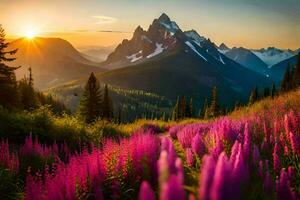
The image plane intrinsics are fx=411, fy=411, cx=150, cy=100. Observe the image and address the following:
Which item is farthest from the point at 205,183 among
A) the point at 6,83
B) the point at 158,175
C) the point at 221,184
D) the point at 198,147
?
the point at 6,83

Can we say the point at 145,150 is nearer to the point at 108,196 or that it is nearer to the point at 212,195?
the point at 108,196

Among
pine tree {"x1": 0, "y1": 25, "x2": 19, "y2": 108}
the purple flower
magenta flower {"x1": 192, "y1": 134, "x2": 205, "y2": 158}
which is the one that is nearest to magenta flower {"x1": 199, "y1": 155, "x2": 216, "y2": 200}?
the purple flower

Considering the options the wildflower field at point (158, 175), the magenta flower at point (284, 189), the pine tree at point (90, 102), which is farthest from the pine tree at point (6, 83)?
the magenta flower at point (284, 189)

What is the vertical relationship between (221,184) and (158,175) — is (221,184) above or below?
above

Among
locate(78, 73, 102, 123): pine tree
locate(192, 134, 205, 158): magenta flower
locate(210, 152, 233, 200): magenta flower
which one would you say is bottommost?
locate(78, 73, 102, 123): pine tree

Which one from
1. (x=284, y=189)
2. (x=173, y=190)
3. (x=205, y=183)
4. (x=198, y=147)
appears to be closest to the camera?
(x=173, y=190)

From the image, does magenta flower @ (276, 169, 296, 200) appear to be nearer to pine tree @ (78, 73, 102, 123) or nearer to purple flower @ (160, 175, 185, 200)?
purple flower @ (160, 175, 185, 200)

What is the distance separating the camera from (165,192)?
1557 mm

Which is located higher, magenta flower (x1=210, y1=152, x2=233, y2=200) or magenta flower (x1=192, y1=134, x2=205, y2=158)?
magenta flower (x1=210, y1=152, x2=233, y2=200)

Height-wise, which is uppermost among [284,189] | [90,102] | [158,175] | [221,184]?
[221,184]

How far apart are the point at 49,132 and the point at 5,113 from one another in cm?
186

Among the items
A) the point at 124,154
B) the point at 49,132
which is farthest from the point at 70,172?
the point at 49,132

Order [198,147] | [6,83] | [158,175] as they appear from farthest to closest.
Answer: [6,83], [198,147], [158,175]

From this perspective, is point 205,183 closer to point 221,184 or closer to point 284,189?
point 221,184
